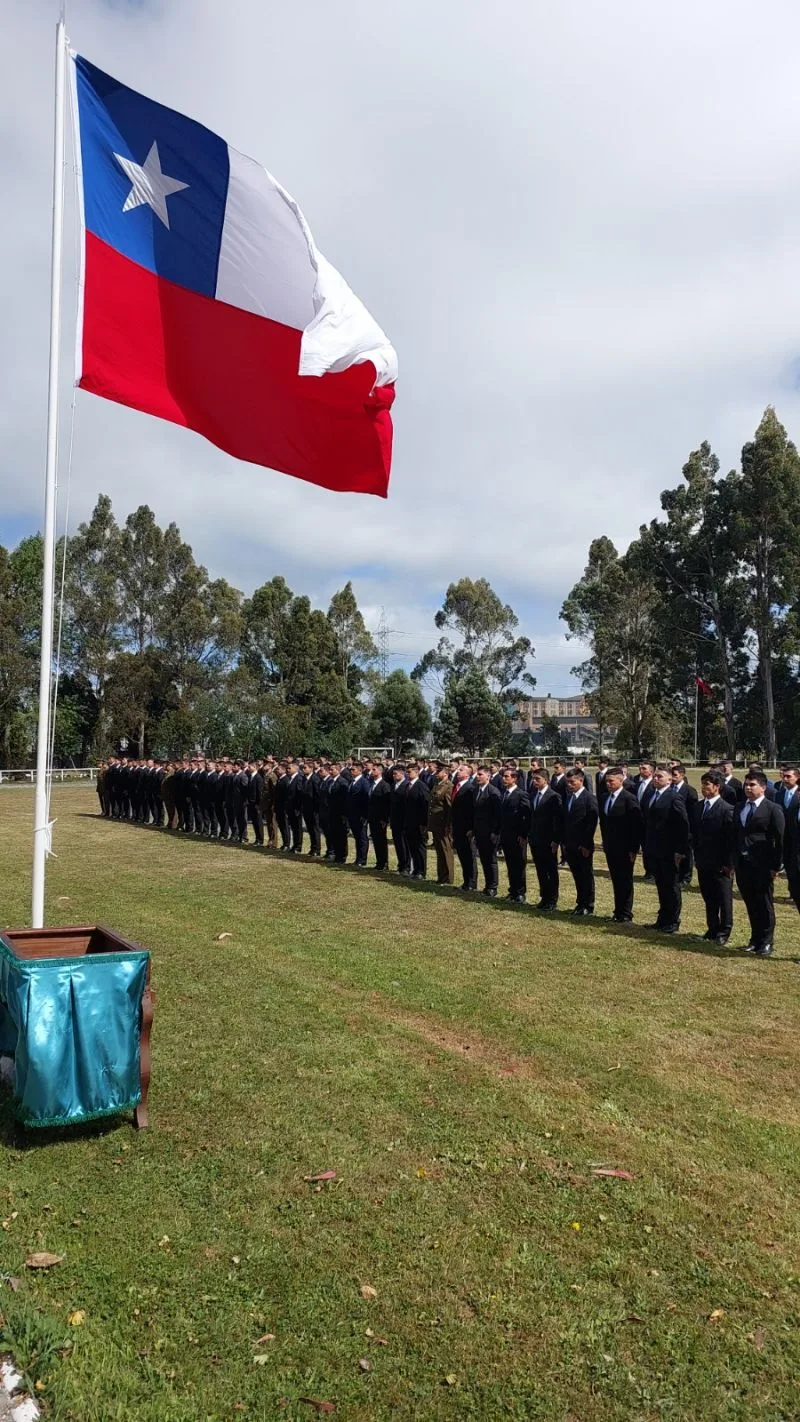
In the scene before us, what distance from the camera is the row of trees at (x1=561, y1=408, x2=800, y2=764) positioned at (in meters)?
48.6

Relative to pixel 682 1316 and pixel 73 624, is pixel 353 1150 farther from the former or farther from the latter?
pixel 73 624

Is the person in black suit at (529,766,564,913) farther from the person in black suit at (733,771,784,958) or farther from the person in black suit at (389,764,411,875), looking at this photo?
the person in black suit at (389,764,411,875)

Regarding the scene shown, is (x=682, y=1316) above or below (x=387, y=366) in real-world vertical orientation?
below

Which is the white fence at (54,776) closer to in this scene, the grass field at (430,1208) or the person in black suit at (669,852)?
the person in black suit at (669,852)

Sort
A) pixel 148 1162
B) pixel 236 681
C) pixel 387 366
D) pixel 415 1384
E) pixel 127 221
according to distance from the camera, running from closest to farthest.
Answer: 1. pixel 415 1384
2. pixel 148 1162
3. pixel 127 221
4. pixel 387 366
5. pixel 236 681

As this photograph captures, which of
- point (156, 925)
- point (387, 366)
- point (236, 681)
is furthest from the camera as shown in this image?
point (236, 681)

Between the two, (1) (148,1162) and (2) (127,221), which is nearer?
(1) (148,1162)

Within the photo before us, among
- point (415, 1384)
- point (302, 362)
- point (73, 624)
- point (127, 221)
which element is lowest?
point (415, 1384)

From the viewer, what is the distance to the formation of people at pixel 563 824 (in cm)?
967

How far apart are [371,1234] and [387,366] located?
5.86 meters

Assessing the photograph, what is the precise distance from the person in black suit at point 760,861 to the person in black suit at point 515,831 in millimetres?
3208

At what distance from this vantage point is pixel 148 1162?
4.57m

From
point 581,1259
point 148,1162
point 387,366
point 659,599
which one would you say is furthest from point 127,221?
point 659,599

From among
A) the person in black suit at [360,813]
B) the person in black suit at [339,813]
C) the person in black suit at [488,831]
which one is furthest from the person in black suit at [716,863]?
the person in black suit at [339,813]
